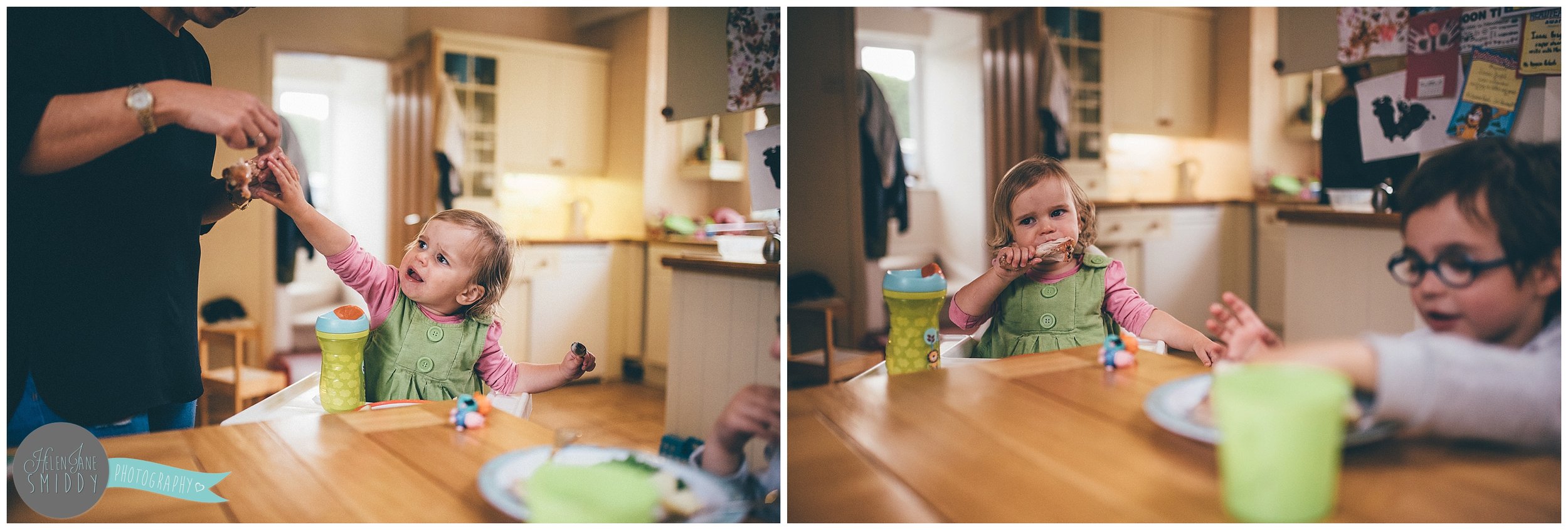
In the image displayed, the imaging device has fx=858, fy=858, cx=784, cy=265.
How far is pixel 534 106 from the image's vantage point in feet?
3.92

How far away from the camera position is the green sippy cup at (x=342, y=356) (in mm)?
1137

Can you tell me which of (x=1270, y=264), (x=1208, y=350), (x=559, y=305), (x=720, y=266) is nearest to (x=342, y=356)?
(x=559, y=305)

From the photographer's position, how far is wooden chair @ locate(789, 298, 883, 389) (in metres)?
1.16

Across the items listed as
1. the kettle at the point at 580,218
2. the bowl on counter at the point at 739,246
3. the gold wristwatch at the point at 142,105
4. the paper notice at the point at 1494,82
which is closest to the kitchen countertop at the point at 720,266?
the bowl on counter at the point at 739,246

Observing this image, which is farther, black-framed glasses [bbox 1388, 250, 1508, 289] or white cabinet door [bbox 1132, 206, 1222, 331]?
white cabinet door [bbox 1132, 206, 1222, 331]

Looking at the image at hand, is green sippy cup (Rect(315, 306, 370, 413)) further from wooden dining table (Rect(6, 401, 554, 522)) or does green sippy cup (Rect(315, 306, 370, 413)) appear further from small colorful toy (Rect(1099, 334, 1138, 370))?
small colorful toy (Rect(1099, 334, 1138, 370))

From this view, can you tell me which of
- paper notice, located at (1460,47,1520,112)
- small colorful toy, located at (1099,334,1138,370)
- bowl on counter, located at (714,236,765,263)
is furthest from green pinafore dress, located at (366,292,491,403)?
paper notice, located at (1460,47,1520,112)

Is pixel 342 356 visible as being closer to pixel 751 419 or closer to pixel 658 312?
pixel 658 312

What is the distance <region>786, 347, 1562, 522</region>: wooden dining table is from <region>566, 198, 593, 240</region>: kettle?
0.37m

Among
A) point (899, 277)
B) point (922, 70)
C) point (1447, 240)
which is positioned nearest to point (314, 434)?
point (899, 277)

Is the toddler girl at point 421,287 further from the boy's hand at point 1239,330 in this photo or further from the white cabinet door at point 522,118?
the boy's hand at point 1239,330

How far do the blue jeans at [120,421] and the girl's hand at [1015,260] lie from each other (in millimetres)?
1104

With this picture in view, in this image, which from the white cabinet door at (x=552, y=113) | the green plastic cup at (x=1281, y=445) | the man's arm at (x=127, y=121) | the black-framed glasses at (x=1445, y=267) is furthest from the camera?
the white cabinet door at (x=552, y=113)

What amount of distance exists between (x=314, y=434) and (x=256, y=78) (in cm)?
48
